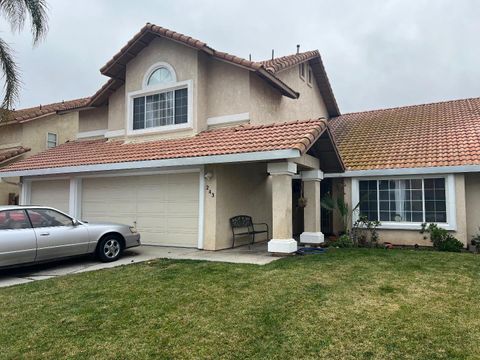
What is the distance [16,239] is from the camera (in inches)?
316

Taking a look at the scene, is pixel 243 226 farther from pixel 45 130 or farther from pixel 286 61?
pixel 45 130

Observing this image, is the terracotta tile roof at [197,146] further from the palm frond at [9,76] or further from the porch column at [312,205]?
the palm frond at [9,76]

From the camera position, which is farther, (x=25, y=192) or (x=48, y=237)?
(x=25, y=192)

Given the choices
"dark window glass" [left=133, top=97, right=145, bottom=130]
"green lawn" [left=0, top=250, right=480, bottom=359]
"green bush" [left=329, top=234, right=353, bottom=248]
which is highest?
"dark window glass" [left=133, top=97, right=145, bottom=130]

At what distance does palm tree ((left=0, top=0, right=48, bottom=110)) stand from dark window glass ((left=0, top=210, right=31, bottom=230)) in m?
7.96

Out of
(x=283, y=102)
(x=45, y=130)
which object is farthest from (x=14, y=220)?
(x=45, y=130)

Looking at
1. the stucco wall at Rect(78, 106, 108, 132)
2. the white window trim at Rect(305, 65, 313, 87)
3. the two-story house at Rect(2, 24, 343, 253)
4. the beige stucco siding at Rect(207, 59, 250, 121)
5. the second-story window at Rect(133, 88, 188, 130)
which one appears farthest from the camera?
the white window trim at Rect(305, 65, 313, 87)

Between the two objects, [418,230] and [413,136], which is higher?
[413,136]

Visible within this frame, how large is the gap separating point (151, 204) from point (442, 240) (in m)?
9.15

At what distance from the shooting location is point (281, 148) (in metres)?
9.16

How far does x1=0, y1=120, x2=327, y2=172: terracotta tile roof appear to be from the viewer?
9.81m

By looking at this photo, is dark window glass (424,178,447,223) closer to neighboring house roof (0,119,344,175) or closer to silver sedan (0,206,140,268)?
neighboring house roof (0,119,344,175)

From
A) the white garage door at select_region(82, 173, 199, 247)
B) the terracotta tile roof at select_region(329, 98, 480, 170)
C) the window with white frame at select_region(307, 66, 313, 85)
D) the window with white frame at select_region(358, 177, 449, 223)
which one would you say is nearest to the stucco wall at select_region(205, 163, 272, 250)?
the white garage door at select_region(82, 173, 199, 247)

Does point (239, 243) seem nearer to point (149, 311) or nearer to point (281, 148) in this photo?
point (281, 148)
